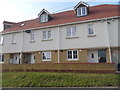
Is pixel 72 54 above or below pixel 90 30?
below

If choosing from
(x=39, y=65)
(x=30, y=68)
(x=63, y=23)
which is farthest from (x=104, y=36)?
(x=30, y=68)

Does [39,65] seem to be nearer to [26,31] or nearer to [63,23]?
[63,23]

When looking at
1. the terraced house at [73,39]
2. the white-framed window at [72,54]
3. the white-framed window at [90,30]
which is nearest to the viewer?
the terraced house at [73,39]

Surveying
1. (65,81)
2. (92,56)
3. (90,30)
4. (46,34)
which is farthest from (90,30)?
(65,81)

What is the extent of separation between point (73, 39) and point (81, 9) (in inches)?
201

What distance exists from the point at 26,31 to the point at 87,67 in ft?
41.9

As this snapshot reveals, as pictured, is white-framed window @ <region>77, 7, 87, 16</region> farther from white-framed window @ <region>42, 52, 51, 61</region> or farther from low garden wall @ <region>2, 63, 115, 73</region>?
low garden wall @ <region>2, 63, 115, 73</region>

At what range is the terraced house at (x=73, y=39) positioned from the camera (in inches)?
585

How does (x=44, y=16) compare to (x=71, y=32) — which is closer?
(x=71, y=32)

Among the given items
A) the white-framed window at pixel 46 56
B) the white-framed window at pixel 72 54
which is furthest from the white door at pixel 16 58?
the white-framed window at pixel 72 54

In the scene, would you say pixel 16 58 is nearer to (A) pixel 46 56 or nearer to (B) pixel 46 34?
(A) pixel 46 56

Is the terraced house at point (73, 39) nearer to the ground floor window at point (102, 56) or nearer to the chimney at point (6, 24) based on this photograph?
the ground floor window at point (102, 56)

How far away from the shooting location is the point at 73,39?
1644 centimetres

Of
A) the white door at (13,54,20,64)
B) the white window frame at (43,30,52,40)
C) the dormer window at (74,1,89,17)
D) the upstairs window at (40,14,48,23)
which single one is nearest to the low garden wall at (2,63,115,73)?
the white window frame at (43,30,52,40)
